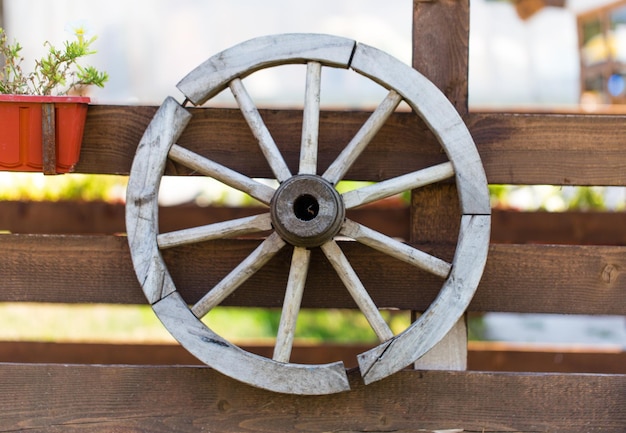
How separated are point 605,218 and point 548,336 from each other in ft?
7.04

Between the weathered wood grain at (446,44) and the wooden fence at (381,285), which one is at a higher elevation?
the weathered wood grain at (446,44)

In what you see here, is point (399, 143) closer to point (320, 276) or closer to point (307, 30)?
point (320, 276)

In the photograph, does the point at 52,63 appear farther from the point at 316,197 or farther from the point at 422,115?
the point at 422,115

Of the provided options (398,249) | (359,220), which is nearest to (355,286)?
(398,249)

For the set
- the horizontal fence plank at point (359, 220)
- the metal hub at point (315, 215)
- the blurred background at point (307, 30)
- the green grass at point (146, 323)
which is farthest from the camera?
the green grass at point (146, 323)

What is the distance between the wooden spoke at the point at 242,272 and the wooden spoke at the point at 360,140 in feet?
0.71

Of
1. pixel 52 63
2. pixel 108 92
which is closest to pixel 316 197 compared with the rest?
pixel 52 63

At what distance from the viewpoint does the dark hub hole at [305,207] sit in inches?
80.0

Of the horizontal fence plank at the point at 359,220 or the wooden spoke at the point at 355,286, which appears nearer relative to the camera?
the wooden spoke at the point at 355,286

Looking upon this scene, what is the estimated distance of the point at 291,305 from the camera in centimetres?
208

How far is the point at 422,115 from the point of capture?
214 centimetres

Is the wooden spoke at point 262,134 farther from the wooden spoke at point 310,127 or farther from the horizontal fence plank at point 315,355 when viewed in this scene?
the horizontal fence plank at point 315,355

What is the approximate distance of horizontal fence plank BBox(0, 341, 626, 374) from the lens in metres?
3.62

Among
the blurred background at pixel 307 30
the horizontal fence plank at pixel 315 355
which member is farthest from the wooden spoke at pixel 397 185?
the blurred background at pixel 307 30
